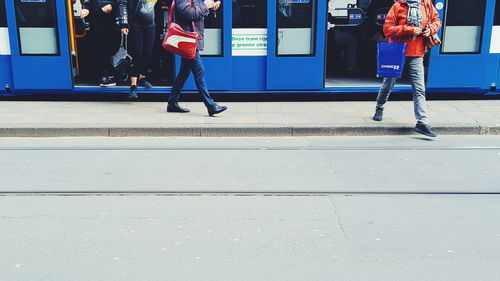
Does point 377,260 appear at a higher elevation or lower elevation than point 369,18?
lower

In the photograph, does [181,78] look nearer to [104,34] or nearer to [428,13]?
[104,34]

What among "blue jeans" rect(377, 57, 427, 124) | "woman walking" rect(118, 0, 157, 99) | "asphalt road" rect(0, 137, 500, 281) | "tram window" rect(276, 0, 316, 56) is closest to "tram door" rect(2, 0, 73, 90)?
"woman walking" rect(118, 0, 157, 99)

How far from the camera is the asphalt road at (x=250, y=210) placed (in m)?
3.43

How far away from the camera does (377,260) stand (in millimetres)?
3506

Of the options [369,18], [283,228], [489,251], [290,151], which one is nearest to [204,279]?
[283,228]

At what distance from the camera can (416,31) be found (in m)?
6.39

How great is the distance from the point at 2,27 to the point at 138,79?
2.07 meters

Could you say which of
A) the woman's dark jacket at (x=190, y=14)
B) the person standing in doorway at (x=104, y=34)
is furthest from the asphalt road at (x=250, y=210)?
the person standing in doorway at (x=104, y=34)

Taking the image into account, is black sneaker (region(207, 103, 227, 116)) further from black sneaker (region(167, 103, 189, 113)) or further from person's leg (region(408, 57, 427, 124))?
person's leg (region(408, 57, 427, 124))

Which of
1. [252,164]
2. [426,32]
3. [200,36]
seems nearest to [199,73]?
[200,36]

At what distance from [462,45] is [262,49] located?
293cm

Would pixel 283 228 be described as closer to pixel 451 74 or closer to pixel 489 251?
pixel 489 251

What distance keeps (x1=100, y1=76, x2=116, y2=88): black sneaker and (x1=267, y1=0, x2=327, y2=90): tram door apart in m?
2.42

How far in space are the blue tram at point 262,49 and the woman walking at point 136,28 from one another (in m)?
0.46
